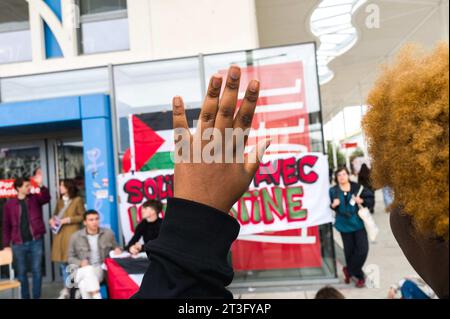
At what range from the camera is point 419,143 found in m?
0.34

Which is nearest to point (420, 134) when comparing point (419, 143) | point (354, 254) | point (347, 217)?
point (419, 143)

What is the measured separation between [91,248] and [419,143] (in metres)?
1.98

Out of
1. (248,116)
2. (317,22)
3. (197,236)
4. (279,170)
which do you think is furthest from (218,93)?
(279,170)

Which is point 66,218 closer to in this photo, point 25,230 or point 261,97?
point 25,230

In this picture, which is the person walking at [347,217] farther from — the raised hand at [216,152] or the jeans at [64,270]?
the jeans at [64,270]

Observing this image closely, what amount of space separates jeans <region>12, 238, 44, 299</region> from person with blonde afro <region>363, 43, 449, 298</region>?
1532 millimetres

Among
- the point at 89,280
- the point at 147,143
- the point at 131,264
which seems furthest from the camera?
the point at 147,143

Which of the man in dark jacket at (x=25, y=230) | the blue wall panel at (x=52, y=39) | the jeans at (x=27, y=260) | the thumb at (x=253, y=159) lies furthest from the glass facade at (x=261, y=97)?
the jeans at (x=27, y=260)

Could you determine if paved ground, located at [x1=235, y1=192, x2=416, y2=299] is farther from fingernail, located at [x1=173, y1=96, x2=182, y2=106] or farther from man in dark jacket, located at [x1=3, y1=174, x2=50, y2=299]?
man in dark jacket, located at [x1=3, y1=174, x2=50, y2=299]

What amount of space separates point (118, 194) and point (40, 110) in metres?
1.27

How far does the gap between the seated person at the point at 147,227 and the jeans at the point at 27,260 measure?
433 millimetres

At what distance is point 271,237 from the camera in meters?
2.26
